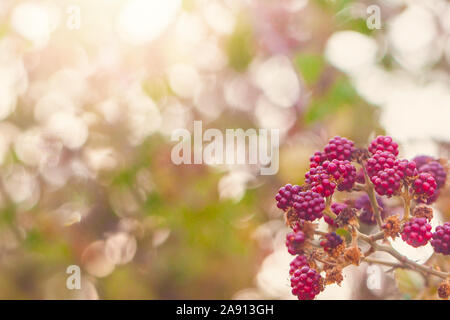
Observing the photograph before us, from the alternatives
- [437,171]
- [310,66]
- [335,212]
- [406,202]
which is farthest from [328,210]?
[310,66]

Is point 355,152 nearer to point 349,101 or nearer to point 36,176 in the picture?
point 349,101

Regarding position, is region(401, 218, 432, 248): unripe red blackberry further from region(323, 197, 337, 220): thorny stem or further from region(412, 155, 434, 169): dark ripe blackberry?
region(412, 155, 434, 169): dark ripe blackberry

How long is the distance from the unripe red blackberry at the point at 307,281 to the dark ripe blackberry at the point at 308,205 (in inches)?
3.9

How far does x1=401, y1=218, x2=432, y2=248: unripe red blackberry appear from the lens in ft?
2.59

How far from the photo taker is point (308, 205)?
78cm

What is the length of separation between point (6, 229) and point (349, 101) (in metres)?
2.16

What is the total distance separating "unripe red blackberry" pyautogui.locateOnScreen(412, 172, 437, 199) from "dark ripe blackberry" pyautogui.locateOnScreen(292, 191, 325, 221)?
0.16m

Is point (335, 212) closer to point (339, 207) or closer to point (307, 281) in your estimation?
point (339, 207)

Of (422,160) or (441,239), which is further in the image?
(422,160)

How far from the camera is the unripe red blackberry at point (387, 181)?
796 millimetres

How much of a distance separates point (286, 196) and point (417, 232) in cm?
20

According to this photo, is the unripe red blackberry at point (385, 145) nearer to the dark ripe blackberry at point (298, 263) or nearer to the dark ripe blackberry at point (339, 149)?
the dark ripe blackberry at point (339, 149)

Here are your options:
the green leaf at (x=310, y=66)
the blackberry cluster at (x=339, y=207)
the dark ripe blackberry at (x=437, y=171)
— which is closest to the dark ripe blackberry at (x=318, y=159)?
the blackberry cluster at (x=339, y=207)
